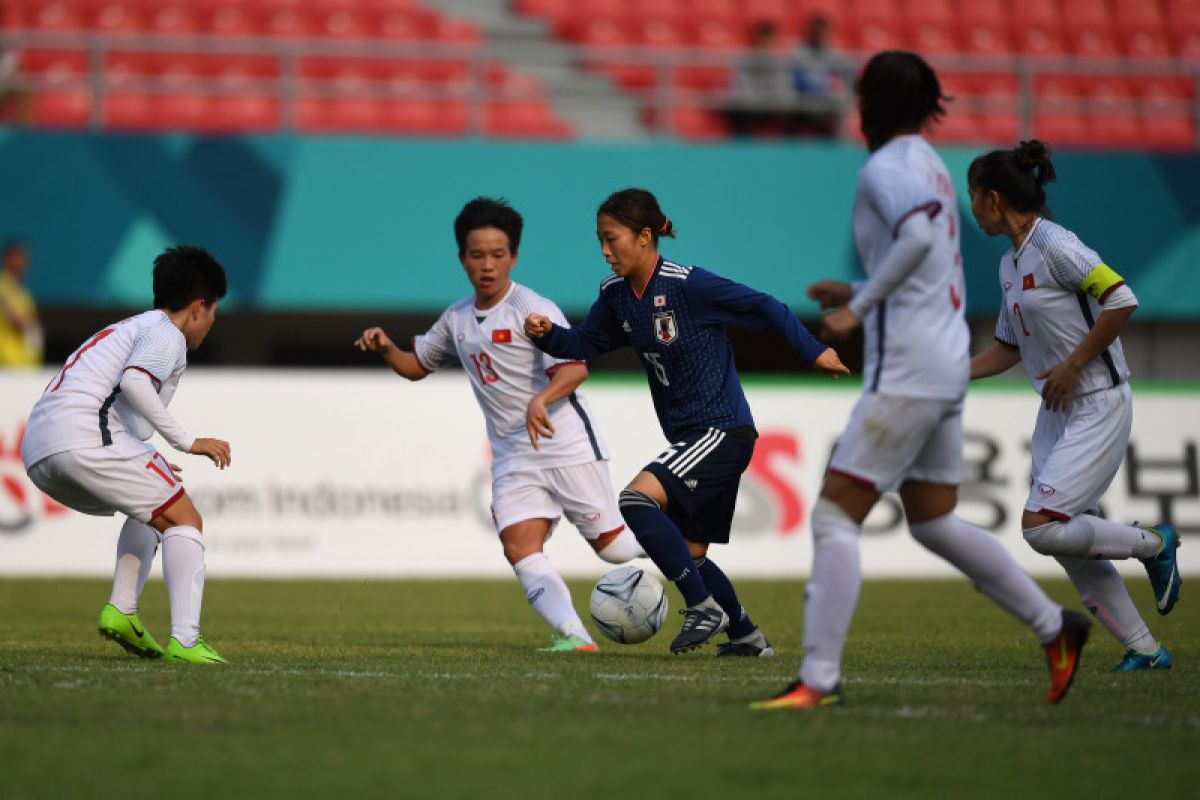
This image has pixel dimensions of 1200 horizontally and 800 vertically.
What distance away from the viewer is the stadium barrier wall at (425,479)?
14031mm

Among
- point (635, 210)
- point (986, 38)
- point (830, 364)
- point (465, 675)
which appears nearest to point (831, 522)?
point (830, 364)

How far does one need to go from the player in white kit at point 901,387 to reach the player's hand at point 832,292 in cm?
16

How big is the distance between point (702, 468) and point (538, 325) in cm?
96

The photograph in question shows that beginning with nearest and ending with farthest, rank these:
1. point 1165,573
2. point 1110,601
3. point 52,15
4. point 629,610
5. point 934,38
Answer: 1. point 1110,601
2. point 1165,573
3. point 629,610
4. point 52,15
5. point 934,38

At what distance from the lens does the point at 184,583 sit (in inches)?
274

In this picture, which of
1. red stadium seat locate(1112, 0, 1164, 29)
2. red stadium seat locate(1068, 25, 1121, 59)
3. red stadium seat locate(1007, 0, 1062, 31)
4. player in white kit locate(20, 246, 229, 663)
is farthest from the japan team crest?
red stadium seat locate(1112, 0, 1164, 29)

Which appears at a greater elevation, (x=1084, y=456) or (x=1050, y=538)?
(x=1084, y=456)

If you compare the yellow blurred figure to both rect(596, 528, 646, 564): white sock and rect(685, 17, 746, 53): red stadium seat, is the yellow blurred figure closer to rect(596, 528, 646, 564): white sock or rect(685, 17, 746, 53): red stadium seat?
rect(685, 17, 746, 53): red stadium seat

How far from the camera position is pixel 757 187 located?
1694 centimetres

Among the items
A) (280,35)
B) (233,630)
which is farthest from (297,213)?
(233,630)

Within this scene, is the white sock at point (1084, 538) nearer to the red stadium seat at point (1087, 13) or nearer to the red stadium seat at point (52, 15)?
the red stadium seat at point (52, 15)

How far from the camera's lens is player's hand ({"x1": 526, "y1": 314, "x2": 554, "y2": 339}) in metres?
7.48

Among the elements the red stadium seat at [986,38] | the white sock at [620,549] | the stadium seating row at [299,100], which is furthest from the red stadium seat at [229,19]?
the white sock at [620,549]

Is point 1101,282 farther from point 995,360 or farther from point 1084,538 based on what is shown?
point 1084,538
